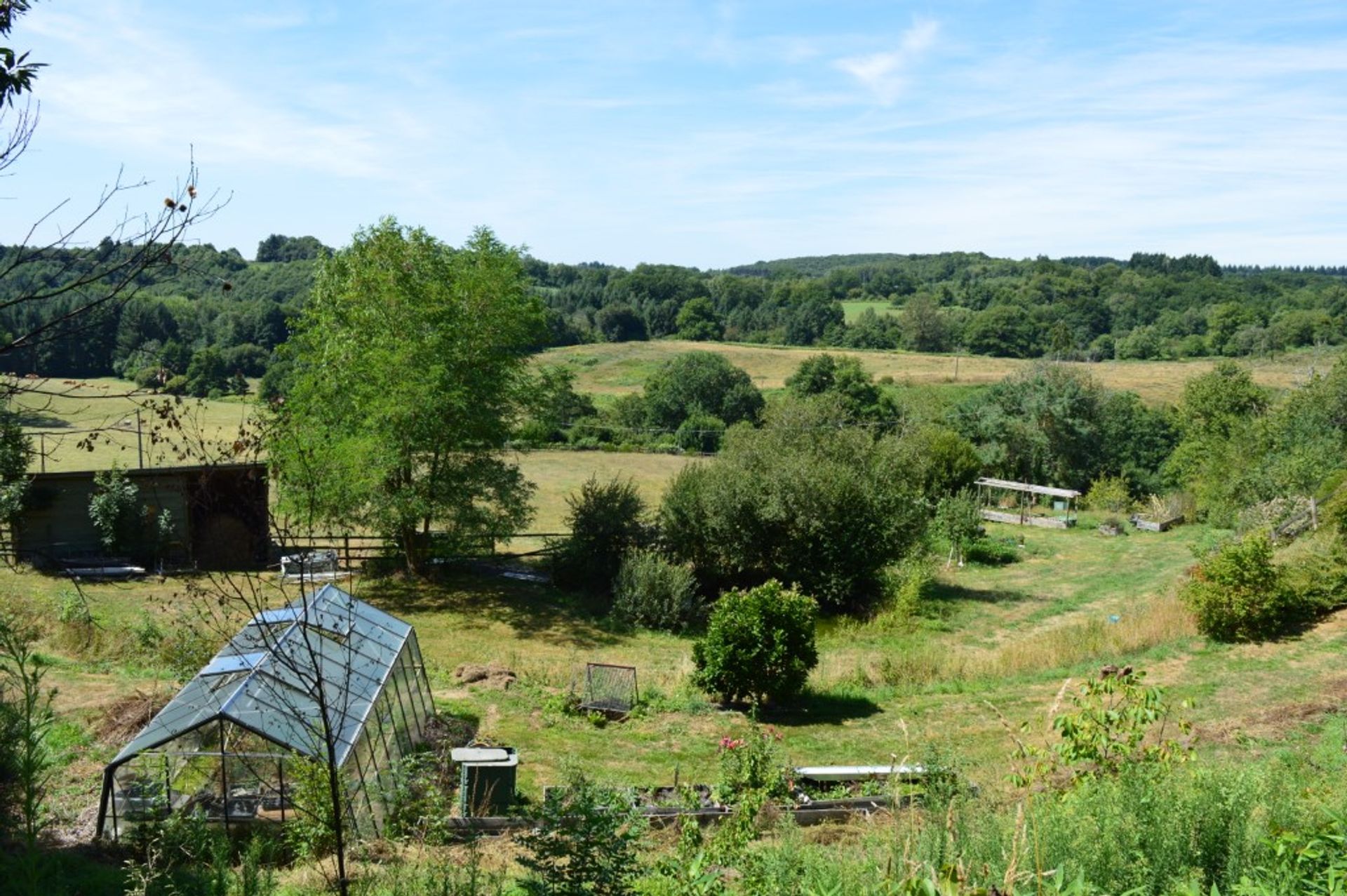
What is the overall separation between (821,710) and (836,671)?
99.9 inches

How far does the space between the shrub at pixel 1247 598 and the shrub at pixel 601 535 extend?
42.6 ft

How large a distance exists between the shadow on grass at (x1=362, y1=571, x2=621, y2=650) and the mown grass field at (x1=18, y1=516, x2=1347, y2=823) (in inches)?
2.6

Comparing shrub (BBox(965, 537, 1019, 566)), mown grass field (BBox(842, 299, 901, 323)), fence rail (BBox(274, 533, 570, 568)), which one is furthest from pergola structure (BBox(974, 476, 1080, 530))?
mown grass field (BBox(842, 299, 901, 323))

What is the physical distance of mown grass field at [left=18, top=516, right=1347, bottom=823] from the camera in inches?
508

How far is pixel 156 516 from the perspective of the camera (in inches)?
918

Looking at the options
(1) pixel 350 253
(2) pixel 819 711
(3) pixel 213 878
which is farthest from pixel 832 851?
(1) pixel 350 253

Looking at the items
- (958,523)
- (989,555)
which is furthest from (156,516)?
(989,555)

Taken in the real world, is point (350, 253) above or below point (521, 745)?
above

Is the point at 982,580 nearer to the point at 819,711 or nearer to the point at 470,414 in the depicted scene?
the point at 819,711

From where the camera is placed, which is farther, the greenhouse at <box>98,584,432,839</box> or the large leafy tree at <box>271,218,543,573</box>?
the large leafy tree at <box>271,218,543,573</box>

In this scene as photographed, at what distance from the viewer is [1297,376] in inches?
1625

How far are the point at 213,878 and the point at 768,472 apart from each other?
63.4ft

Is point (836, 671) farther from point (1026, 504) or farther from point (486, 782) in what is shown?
point (1026, 504)

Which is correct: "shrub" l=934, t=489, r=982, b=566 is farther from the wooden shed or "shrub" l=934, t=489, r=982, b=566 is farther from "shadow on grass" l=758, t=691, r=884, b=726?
the wooden shed
